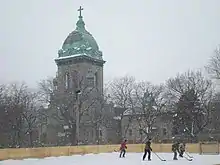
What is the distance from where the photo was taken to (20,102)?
232 ft

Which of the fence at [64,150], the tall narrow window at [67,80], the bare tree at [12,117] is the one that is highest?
the tall narrow window at [67,80]

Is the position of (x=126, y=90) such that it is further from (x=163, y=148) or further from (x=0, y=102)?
(x=163, y=148)

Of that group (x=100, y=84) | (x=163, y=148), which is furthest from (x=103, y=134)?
(x=163, y=148)

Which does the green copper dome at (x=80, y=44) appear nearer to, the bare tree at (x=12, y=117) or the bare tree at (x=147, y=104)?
the bare tree at (x=147, y=104)

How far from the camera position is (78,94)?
218 feet

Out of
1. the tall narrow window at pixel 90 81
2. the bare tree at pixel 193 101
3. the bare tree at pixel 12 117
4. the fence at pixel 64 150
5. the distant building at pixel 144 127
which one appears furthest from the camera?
the tall narrow window at pixel 90 81

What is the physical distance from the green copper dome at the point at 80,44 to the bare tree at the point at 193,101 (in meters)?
28.4

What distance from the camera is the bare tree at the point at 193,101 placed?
7025cm

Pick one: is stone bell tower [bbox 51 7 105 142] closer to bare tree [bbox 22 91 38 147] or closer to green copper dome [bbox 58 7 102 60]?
green copper dome [bbox 58 7 102 60]

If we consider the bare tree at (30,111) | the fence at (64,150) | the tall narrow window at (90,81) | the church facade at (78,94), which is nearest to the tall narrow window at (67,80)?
the church facade at (78,94)

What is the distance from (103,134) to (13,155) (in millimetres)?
53968

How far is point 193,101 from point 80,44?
115 feet

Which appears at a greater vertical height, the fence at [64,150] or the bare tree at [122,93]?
the bare tree at [122,93]

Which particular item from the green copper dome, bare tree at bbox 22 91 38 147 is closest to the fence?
bare tree at bbox 22 91 38 147
